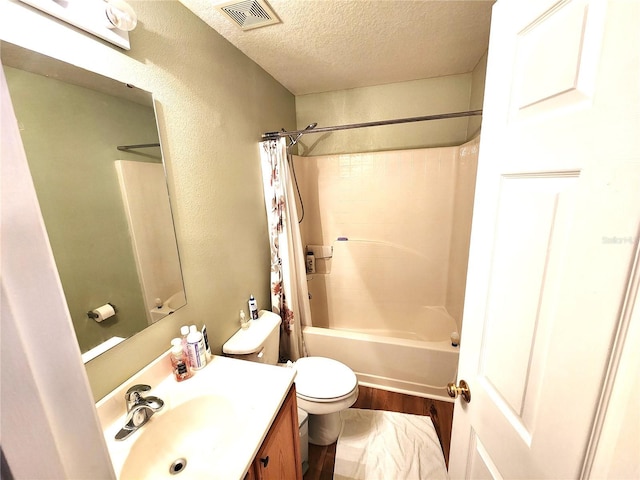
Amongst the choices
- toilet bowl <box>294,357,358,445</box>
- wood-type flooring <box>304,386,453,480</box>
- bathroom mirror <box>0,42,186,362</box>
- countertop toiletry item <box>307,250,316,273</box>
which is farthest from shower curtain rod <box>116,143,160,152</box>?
wood-type flooring <box>304,386,453,480</box>

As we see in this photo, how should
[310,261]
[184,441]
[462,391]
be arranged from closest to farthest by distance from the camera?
[462,391] → [184,441] → [310,261]

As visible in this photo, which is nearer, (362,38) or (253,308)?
(362,38)

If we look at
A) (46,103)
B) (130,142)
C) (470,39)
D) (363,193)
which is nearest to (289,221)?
(363,193)

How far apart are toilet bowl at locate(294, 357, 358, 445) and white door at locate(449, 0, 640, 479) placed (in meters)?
0.75

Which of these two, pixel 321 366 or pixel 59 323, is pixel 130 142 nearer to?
pixel 59 323

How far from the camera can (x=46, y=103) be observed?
710 millimetres

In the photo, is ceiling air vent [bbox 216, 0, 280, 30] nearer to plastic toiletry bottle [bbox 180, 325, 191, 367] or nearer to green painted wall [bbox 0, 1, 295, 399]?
green painted wall [bbox 0, 1, 295, 399]

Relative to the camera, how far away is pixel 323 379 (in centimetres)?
148

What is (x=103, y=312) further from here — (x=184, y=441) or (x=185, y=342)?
(x=184, y=441)

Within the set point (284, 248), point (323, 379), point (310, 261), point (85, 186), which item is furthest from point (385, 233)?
point (85, 186)

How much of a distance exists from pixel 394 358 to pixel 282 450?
1.09m

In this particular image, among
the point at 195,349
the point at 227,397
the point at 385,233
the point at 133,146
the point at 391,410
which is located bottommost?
the point at 391,410

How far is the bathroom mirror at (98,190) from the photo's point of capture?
70 cm

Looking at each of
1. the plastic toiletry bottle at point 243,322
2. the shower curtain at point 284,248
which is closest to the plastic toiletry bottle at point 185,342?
the plastic toiletry bottle at point 243,322
